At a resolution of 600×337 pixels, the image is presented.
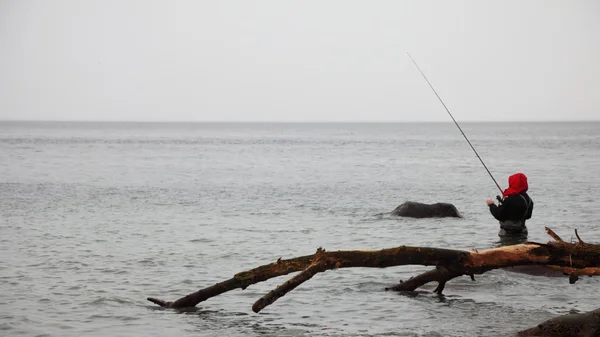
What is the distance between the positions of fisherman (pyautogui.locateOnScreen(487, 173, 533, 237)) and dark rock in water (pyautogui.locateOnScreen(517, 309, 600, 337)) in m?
4.23

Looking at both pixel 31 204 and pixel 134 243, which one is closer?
pixel 134 243

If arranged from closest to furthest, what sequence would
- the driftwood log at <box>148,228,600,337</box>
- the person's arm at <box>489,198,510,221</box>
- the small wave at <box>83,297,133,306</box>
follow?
the driftwood log at <box>148,228,600,337</box> < the small wave at <box>83,297,133,306</box> < the person's arm at <box>489,198,510,221</box>

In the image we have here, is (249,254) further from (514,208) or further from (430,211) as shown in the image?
(430,211)

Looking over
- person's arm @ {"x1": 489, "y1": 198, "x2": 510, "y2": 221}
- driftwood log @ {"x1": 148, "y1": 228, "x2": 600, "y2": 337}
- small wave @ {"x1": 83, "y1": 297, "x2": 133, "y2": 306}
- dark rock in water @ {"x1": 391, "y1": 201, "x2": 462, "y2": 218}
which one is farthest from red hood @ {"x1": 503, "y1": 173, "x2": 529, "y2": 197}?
dark rock in water @ {"x1": 391, "y1": 201, "x2": 462, "y2": 218}

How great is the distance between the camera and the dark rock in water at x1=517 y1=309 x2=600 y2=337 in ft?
27.4

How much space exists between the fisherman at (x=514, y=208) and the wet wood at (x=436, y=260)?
3837 millimetres

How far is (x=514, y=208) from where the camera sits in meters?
13.1

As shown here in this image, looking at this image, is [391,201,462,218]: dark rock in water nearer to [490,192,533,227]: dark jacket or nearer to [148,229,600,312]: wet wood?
[490,192,533,227]: dark jacket

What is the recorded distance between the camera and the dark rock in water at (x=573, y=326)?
8.35 metres

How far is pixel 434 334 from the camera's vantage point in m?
9.48

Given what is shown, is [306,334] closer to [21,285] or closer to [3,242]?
[21,285]

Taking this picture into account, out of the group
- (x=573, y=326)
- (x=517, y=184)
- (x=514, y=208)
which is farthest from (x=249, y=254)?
(x=573, y=326)

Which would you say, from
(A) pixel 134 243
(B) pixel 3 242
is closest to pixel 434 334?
(A) pixel 134 243

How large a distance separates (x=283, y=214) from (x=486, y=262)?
14648mm
